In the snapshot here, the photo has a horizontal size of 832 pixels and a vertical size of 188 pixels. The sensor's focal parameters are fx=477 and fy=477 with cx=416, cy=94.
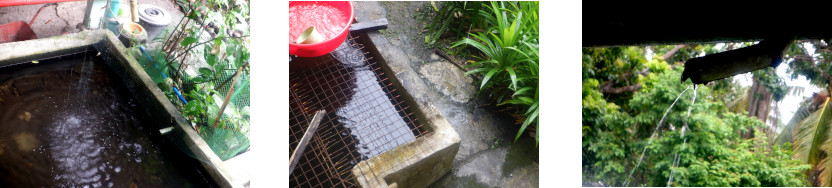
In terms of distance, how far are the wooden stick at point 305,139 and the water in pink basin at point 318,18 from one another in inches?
11.6

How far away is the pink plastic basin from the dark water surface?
611 millimetres

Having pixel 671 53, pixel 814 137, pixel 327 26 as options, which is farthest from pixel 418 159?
pixel 814 137

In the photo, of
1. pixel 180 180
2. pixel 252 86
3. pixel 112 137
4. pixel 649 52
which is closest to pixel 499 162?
pixel 252 86

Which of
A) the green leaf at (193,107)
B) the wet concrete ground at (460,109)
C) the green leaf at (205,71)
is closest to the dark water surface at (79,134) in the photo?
the green leaf at (193,107)

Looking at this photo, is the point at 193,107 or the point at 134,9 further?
the point at 193,107

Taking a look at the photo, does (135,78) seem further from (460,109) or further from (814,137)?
(814,137)

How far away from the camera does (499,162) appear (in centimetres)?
176

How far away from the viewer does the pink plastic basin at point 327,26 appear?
5.68ft

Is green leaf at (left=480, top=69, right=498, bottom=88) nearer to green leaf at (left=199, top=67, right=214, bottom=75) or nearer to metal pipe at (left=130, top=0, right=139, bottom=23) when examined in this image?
green leaf at (left=199, top=67, right=214, bottom=75)

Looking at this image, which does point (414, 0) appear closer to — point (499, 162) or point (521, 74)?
point (521, 74)

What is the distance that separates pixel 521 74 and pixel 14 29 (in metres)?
1.75

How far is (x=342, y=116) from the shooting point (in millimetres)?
1726

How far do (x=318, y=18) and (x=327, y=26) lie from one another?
0.15 feet

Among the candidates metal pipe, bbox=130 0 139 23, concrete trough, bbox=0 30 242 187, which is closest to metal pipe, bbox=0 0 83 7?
concrete trough, bbox=0 30 242 187
